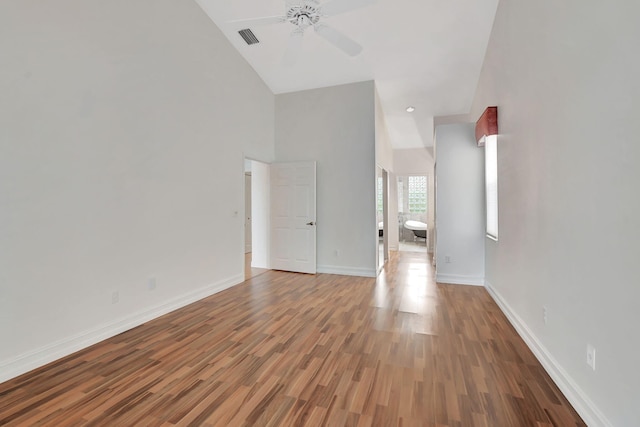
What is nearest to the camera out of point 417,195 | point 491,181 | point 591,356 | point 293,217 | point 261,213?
point 591,356

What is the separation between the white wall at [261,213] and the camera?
5.63 metres

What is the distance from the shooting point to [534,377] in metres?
2.03

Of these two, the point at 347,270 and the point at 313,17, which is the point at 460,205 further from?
the point at 313,17

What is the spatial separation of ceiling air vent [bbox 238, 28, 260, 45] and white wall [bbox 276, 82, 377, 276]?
1.28 meters

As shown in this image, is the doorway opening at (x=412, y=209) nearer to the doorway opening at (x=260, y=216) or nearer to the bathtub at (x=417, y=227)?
the bathtub at (x=417, y=227)

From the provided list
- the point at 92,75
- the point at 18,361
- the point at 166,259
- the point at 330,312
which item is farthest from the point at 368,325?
the point at 92,75

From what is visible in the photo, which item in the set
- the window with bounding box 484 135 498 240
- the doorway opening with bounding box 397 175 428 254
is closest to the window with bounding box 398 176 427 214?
the doorway opening with bounding box 397 175 428 254

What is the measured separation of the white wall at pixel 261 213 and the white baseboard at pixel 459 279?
10.4ft

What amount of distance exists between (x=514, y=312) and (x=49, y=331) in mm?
4249

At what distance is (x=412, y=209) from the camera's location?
378 inches

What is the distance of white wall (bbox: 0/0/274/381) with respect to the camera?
7.04 feet

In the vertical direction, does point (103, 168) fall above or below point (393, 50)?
below

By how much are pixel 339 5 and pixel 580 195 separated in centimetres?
247

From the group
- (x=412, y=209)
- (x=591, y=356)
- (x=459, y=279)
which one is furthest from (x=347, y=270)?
(x=412, y=209)
